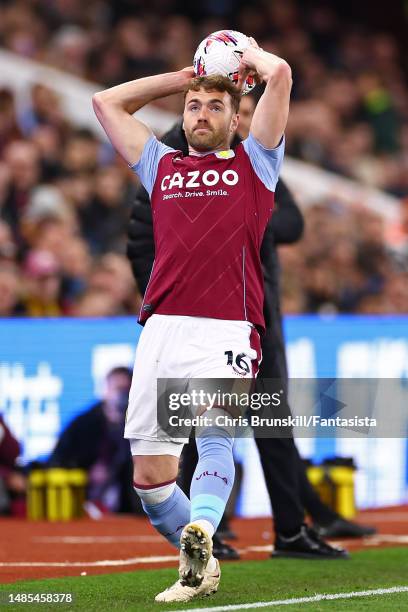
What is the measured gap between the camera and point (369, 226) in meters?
14.7

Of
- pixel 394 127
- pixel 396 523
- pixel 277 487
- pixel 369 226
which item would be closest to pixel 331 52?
pixel 394 127

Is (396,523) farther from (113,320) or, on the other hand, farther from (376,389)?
(113,320)

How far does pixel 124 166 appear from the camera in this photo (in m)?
13.8

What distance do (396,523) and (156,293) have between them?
477 centimetres

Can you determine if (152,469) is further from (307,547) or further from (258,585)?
(307,547)

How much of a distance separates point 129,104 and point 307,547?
2.67m

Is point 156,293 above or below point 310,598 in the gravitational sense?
above

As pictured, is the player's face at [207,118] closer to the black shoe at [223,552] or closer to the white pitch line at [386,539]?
the black shoe at [223,552]

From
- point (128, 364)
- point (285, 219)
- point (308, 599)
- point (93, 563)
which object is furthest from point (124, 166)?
point (308, 599)

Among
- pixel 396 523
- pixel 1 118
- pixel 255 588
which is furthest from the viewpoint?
pixel 1 118

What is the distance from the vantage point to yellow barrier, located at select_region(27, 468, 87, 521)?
991 centimetres

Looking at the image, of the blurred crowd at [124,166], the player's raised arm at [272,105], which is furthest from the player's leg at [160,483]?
the blurred crowd at [124,166]

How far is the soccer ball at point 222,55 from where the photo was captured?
5613 mm

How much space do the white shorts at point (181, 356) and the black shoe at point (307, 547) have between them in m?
2.04
